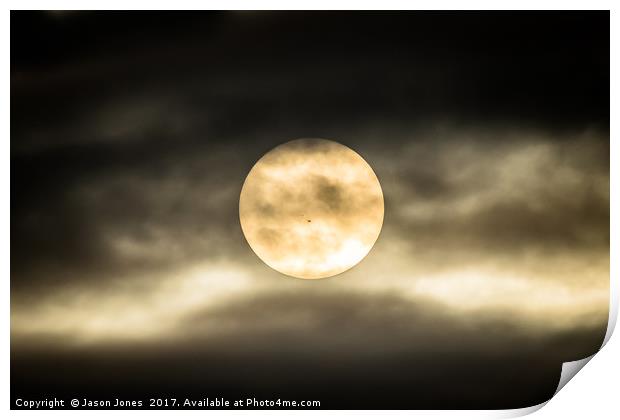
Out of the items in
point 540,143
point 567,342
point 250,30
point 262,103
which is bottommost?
point 567,342

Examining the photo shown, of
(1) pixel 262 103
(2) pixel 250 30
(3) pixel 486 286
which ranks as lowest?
(3) pixel 486 286

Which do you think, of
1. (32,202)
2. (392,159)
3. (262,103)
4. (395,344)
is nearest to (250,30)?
(262,103)

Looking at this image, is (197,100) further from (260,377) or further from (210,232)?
(260,377)

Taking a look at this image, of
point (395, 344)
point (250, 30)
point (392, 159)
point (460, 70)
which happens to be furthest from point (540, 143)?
point (250, 30)

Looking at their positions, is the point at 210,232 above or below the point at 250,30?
below

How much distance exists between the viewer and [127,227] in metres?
3.59

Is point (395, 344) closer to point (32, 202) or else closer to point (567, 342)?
point (567, 342)

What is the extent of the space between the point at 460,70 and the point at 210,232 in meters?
1.78

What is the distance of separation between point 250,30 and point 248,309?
1.66m

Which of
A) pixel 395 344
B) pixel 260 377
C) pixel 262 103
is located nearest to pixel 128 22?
pixel 262 103

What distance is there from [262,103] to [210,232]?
0.83 metres

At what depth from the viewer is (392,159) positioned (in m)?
3.61

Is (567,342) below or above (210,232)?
below

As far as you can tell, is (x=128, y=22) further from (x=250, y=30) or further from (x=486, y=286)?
(x=486, y=286)
